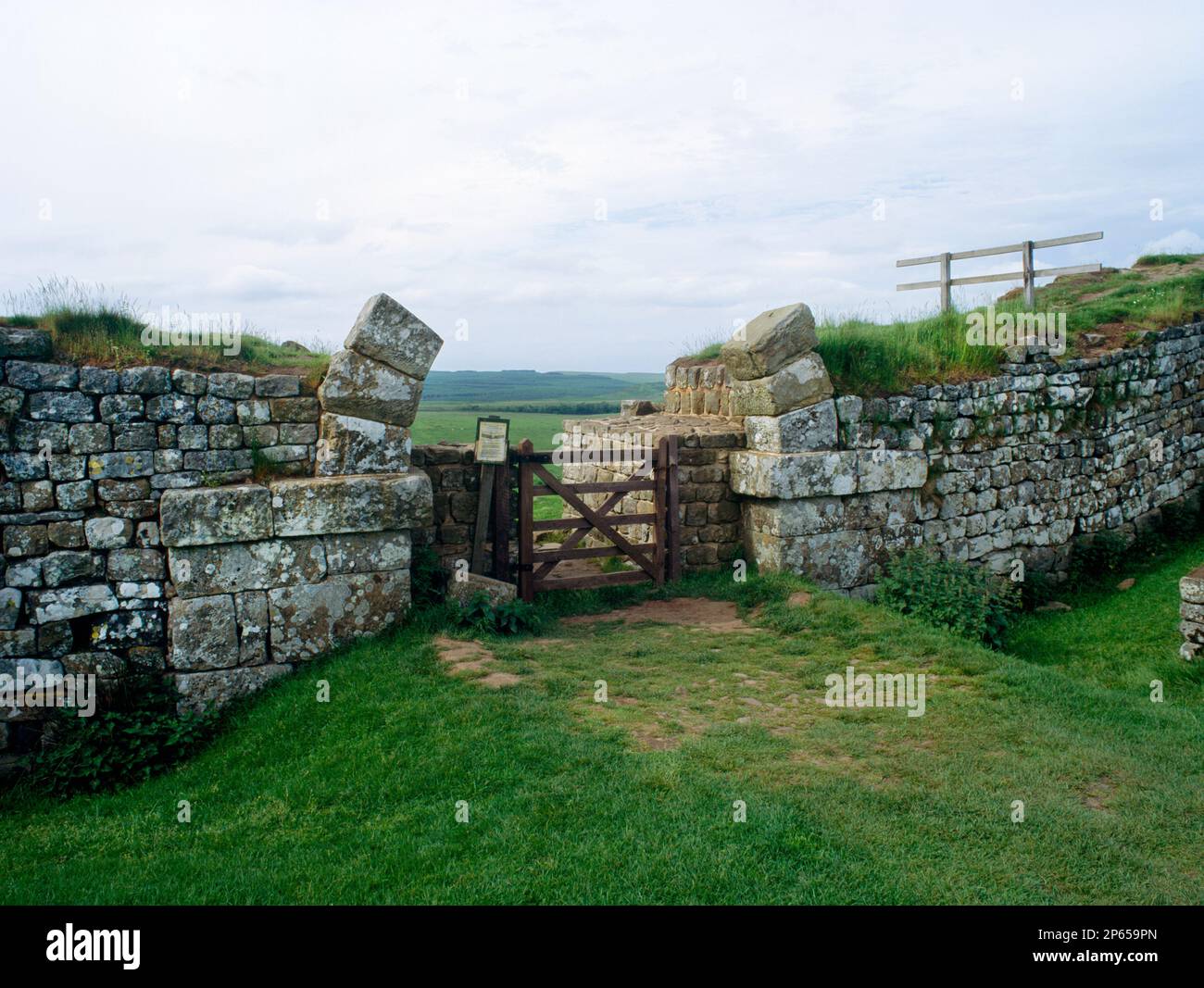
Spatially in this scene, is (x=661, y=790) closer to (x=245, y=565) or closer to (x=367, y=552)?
(x=367, y=552)

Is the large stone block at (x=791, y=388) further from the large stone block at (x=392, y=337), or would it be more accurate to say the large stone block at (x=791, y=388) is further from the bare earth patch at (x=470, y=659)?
Result: the bare earth patch at (x=470, y=659)

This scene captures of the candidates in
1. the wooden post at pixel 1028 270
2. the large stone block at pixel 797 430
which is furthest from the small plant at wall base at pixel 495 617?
the wooden post at pixel 1028 270

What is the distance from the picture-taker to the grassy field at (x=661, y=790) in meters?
4.58

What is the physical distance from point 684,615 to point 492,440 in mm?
2657

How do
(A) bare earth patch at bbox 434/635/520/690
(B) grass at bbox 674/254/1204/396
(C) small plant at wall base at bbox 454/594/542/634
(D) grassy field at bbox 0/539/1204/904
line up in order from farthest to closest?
(B) grass at bbox 674/254/1204/396 → (C) small plant at wall base at bbox 454/594/542/634 → (A) bare earth patch at bbox 434/635/520/690 → (D) grassy field at bbox 0/539/1204/904

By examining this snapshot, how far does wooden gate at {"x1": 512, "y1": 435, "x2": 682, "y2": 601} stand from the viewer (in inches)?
367

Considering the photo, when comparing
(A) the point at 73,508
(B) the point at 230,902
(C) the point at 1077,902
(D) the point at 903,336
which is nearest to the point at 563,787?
(B) the point at 230,902

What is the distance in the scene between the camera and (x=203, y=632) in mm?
7648

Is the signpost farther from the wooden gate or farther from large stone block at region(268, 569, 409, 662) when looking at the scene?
large stone block at region(268, 569, 409, 662)

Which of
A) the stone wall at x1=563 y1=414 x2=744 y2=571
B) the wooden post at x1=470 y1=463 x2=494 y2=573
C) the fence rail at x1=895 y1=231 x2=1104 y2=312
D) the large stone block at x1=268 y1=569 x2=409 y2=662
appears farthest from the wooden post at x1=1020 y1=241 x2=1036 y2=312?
the large stone block at x1=268 y1=569 x2=409 y2=662

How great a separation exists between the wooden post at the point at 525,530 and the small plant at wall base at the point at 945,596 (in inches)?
149

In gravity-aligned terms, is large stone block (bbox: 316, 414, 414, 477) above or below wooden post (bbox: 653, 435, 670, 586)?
above

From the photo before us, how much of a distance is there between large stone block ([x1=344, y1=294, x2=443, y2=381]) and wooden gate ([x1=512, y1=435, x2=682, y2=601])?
1.50 meters
